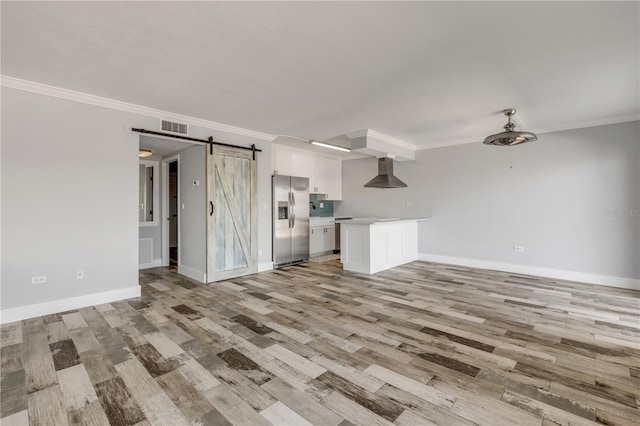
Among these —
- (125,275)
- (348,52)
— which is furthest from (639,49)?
(125,275)

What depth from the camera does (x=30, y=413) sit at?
1.76 metres

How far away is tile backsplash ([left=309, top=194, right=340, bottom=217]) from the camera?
26.5ft

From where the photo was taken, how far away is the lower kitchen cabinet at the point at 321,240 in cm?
716

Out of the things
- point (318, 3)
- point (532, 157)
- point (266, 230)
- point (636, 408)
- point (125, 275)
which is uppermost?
point (318, 3)

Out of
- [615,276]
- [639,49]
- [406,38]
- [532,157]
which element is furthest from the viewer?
[532,157]

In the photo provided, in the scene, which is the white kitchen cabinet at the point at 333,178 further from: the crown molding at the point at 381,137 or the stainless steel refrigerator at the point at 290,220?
the crown molding at the point at 381,137

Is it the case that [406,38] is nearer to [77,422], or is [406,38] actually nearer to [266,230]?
[77,422]

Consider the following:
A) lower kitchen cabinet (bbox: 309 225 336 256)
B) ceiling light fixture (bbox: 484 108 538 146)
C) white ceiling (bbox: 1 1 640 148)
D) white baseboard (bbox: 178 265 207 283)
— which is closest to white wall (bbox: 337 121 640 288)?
white ceiling (bbox: 1 1 640 148)

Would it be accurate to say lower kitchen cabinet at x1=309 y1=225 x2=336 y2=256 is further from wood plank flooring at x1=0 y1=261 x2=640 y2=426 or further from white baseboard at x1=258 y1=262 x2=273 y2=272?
wood plank flooring at x1=0 y1=261 x2=640 y2=426

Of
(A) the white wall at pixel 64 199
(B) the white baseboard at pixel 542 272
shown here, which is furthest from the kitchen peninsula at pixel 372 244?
(A) the white wall at pixel 64 199

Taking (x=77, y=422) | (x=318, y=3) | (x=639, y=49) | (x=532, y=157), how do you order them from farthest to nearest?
(x=532, y=157)
(x=639, y=49)
(x=318, y=3)
(x=77, y=422)

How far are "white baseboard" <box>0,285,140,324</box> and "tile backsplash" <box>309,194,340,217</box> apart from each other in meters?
4.82

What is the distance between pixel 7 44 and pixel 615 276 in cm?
812

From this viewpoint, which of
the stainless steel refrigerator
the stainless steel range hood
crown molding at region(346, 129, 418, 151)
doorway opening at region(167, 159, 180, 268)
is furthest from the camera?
doorway opening at region(167, 159, 180, 268)
